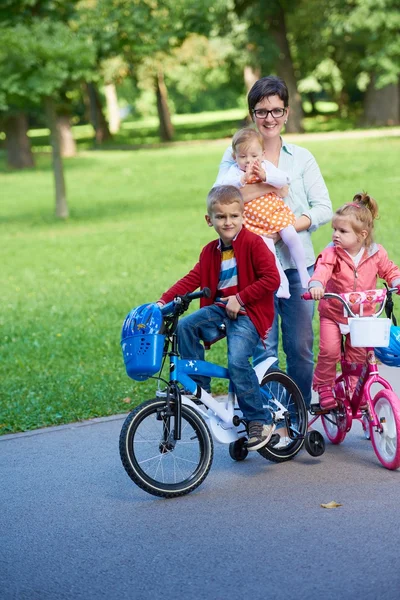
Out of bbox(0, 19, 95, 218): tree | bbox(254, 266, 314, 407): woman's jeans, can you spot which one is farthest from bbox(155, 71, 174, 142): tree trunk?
bbox(254, 266, 314, 407): woman's jeans

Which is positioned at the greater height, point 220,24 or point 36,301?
point 220,24

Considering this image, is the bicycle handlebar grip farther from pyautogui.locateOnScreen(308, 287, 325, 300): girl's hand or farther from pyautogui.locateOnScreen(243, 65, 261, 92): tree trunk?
pyautogui.locateOnScreen(243, 65, 261, 92): tree trunk

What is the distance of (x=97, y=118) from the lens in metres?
57.4

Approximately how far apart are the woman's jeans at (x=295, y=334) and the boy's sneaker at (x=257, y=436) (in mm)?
601

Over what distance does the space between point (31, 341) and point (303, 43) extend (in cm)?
4525

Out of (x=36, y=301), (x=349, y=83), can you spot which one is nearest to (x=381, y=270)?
(x=36, y=301)

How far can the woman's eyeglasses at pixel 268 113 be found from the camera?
19.1 ft

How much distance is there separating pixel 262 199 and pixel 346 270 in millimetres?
609

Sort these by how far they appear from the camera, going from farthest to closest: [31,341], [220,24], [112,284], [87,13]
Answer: [220,24]
[87,13]
[112,284]
[31,341]

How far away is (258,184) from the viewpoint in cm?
573

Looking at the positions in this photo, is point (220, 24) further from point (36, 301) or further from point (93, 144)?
point (36, 301)

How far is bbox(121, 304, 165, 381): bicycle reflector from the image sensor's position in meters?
5.19

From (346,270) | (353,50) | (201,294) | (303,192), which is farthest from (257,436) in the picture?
(353,50)

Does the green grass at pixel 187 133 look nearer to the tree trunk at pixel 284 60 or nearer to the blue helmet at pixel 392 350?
the tree trunk at pixel 284 60
